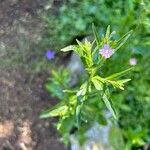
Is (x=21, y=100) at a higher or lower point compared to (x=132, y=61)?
lower

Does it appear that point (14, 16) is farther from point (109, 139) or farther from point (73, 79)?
point (109, 139)

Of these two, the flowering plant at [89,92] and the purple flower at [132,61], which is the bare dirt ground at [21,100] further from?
the purple flower at [132,61]

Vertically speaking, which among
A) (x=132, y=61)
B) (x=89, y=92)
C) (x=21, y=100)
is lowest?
(x=21, y=100)

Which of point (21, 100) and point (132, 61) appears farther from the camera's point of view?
point (21, 100)

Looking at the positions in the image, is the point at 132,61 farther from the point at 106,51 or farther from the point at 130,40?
the point at 106,51

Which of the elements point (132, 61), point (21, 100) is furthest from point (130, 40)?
point (21, 100)

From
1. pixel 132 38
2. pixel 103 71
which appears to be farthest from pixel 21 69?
pixel 132 38

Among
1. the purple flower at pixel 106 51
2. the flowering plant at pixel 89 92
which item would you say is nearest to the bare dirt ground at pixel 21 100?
the flowering plant at pixel 89 92
